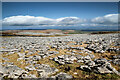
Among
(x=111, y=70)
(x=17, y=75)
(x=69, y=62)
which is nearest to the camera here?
(x=17, y=75)

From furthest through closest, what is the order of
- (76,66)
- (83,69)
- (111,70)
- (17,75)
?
(76,66) < (83,69) < (111,70) < (17,75)

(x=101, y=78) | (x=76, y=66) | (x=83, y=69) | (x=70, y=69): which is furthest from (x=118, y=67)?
(x=70, y=69)

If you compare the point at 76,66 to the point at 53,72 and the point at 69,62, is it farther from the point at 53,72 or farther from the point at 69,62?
the point at 53,72

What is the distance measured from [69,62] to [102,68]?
136 inches

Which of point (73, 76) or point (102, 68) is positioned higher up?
point (102, 68)

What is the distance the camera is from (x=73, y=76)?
7.36 m

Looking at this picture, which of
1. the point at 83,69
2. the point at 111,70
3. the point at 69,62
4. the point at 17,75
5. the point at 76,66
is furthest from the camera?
the point at 69,62

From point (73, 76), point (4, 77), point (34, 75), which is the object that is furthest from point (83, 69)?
point (4, 77)

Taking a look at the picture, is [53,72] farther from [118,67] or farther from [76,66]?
[118,67]

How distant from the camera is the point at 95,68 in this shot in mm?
8219

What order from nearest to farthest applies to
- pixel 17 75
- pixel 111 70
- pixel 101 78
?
pixel 101 78, pixel 17 75, pixel 111 70

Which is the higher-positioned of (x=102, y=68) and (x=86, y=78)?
(x=102, y=68)

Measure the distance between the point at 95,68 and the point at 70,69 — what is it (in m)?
2.43

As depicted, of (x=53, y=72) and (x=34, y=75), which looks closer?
(x=34, y=75)
